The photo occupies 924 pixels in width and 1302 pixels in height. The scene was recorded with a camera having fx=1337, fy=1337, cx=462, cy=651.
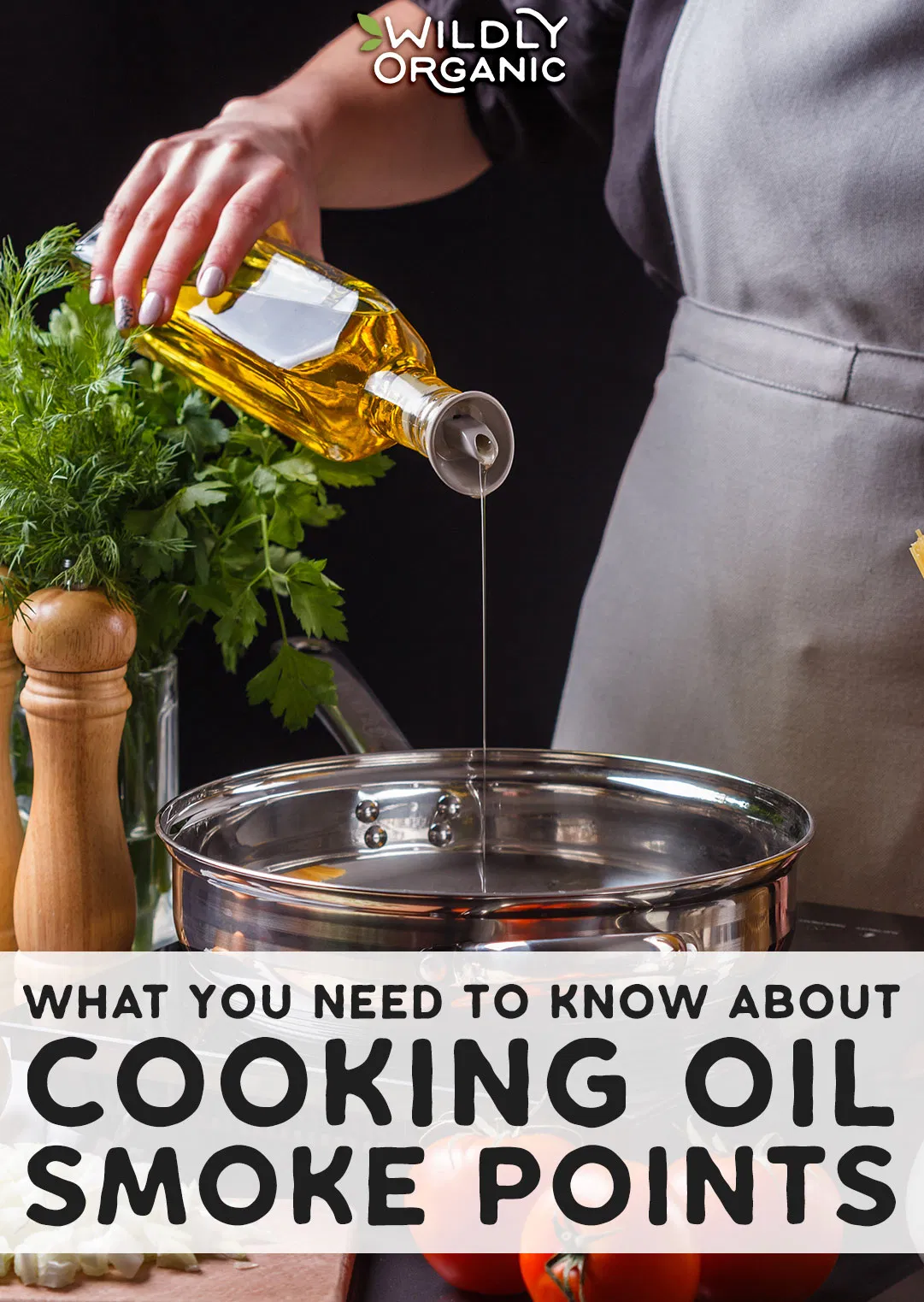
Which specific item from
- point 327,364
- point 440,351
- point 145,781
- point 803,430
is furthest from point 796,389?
point 440,351

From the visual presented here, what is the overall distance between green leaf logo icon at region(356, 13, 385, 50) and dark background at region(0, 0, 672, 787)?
37cm

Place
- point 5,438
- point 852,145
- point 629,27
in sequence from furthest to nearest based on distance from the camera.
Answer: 1. point 629,27
2. point 852,145
3. point 5,438

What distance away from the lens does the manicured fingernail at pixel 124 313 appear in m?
0.71

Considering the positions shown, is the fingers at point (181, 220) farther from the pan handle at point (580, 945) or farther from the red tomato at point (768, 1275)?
the red tomato at point (768, 1275)

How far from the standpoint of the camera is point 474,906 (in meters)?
0.46

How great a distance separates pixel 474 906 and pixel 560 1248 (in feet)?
0.37

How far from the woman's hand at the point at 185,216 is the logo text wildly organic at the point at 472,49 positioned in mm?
256

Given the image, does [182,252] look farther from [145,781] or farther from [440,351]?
[440,351]

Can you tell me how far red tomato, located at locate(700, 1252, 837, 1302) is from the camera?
17.7 inches

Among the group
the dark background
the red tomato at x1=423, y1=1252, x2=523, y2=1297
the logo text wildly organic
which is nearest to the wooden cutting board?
the red tomato at x1=423, y1=1252, x2=523, y2=1297

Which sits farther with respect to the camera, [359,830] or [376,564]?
[376,564]

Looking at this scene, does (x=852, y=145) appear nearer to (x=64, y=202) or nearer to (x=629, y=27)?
(x=629, y=27)

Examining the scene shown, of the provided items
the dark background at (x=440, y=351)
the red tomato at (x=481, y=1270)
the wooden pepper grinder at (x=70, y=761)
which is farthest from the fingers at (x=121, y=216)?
the dark background at (x=440, y=351)

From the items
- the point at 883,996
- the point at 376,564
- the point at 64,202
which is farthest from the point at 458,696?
the point at 883,996
